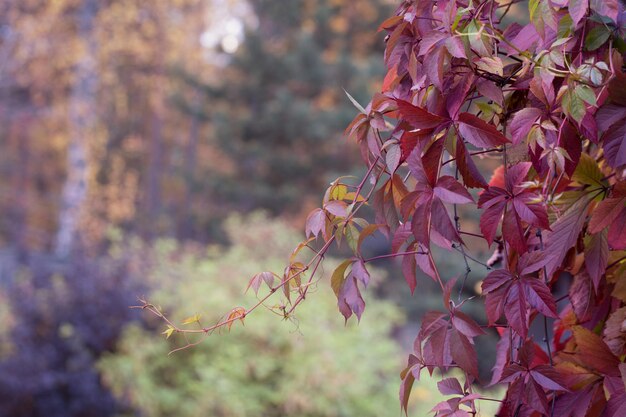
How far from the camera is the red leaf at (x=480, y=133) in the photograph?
0.88m

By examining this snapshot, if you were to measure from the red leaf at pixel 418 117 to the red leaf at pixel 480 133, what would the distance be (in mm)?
33

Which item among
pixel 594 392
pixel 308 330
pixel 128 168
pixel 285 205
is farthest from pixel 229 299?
pixel 128 168

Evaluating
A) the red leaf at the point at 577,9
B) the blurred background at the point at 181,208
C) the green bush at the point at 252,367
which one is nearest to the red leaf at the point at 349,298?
the red leaf at the point at 577,9

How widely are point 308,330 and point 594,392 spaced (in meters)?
4.09

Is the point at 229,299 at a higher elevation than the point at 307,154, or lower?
lower

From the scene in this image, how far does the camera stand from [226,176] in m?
13.9

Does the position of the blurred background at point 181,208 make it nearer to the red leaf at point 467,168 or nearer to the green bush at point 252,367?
the green bush at point 252,367

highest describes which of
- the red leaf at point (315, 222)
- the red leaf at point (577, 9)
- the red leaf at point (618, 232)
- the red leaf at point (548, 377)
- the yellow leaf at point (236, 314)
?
the red leaf at point (577, 9)

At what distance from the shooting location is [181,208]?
20.0 meters

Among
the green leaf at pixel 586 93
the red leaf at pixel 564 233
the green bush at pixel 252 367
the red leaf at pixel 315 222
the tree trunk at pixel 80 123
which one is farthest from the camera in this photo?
the tree trunk at pixel 80 123

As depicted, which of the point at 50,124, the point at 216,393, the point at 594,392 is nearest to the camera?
the point at 594,392

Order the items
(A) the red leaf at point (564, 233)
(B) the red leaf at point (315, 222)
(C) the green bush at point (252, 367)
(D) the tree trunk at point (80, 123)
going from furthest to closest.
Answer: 1. (D) the tree trunk at point (80, 123)
2. (C) the green bush at point (252, 367)
3. (B) the red leaf at point (315, 222)
4. (A) the red leaf at point (564, 233)

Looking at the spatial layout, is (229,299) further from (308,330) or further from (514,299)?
(514,299)

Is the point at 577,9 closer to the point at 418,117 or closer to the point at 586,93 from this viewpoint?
the point at 586,93
